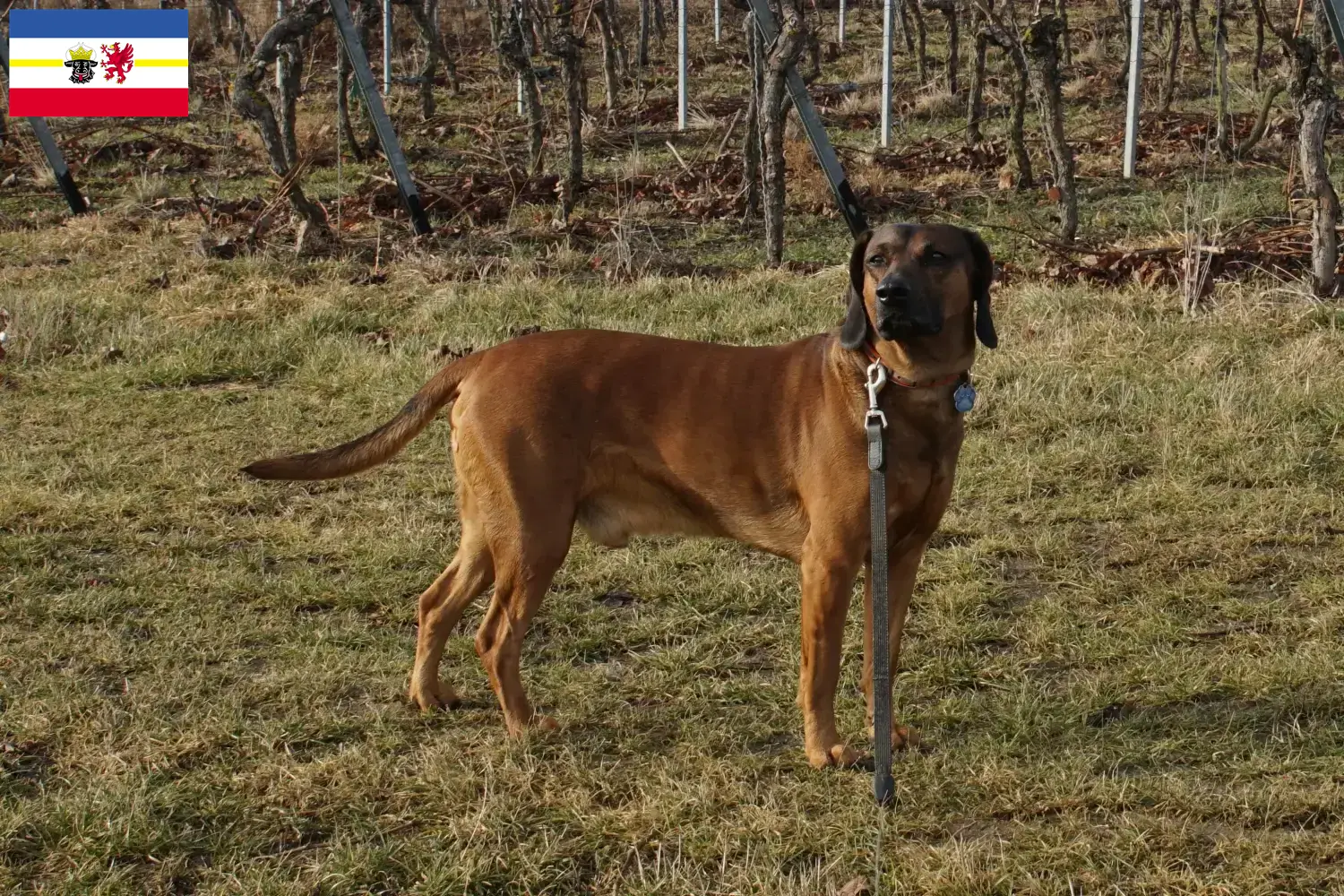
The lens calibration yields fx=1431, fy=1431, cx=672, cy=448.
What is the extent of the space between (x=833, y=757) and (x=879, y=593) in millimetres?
634

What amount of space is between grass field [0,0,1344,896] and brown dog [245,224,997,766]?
0.17 meters

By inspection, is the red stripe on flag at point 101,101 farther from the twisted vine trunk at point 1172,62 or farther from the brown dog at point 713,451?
the brown dog at point 713,451

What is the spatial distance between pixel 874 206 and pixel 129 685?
9050 millimetres

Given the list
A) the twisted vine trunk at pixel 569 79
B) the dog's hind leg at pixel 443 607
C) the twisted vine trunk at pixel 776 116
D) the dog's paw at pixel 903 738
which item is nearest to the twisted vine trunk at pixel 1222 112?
the twisted vine trunk at pixel 776 116

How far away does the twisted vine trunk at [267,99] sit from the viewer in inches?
440

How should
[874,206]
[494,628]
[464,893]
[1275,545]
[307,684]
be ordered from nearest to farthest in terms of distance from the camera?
[464,893] → [494,628] → [307,684] → [1275,545] → [874,206]

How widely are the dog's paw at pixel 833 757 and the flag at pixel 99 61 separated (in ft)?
47.0

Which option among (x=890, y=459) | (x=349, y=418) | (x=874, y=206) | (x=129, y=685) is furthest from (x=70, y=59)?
(x=890, y=459)

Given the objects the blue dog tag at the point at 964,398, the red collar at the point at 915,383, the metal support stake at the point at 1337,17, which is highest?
the metal support stake at the point at 1337,17

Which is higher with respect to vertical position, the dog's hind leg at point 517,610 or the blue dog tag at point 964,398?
the blue dog tag at point 964,398

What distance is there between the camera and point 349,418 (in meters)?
7.42

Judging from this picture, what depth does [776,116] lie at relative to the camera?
9938mm

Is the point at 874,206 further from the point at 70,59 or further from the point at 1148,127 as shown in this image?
the point at 70,59

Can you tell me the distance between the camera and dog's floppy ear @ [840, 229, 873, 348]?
3699 millimetres
